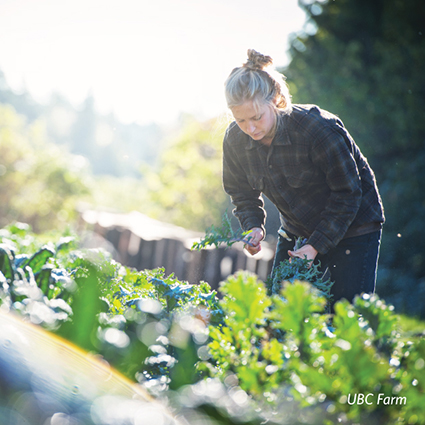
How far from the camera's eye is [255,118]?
1.83 metres

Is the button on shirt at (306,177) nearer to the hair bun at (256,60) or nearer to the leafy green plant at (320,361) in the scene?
the hair bun at (256,60)

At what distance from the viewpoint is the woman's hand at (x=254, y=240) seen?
168 cm

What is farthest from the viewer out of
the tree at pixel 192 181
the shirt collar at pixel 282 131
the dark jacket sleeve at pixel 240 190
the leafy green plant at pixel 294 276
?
the tree at pixel 192 181

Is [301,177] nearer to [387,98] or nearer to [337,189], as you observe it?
[337,189]

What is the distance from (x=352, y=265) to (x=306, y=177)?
467 mm

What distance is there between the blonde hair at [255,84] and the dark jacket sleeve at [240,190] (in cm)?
31

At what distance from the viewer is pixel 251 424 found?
0.60 metres

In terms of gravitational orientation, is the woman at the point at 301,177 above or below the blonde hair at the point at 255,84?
below

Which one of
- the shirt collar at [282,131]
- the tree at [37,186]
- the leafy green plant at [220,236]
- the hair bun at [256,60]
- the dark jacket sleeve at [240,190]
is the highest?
the hair bun at [256,60]

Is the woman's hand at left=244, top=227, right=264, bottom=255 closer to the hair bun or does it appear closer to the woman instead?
the woman

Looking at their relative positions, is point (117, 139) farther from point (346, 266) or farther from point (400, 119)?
point (346, 266)

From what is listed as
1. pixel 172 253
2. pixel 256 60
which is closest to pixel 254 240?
pixel 256 60

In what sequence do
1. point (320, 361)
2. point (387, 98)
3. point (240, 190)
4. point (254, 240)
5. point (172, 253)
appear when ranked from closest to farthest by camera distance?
point (320, 361) → point (254, 240) → point (240, 190) → point (172, 253) → point (387, 98)

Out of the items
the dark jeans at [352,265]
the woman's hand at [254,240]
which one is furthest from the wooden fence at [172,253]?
the woman's hand at [254,240]
